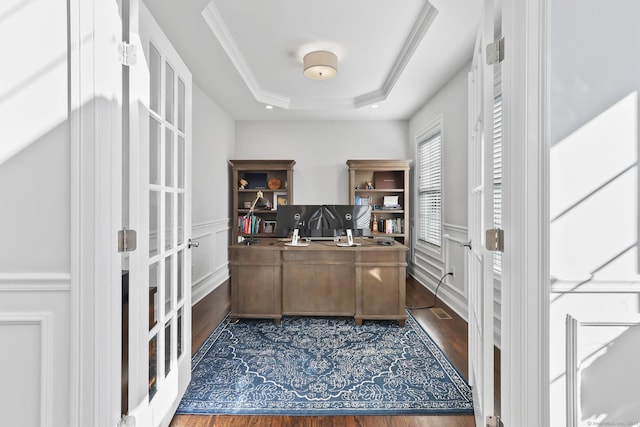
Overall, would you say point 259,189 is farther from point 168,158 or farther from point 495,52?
point 495,52

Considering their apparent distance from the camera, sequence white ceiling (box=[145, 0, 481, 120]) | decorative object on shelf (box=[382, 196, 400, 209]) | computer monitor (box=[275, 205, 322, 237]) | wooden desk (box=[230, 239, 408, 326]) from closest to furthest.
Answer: white ceiling (box=[145, 0, 481, 120]) → wooden desk (box=[230, 239, 408, 326]) → computer monitor (box=[275, 205, 322, 237]) → decorative object on shelf (box=[382, 196, 400, 209])

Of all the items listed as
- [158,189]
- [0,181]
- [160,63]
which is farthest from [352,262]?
[0,181]

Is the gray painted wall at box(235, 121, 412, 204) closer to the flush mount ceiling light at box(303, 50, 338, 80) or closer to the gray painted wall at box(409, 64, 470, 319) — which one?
the gray painted wall at box(409, 64, 470, 319)

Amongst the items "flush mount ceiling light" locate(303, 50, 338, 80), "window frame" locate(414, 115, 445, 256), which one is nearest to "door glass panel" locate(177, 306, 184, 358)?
"flush mount ceiling light" locate(303, 50, 338, 80)

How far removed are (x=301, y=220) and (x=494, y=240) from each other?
2.25m

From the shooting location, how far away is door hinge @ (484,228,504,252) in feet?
3.73

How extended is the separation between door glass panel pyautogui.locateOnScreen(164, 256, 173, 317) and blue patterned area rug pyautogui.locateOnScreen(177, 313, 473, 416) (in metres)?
0.61

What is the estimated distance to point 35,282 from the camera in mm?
1072

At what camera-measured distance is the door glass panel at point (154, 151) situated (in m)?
1.43

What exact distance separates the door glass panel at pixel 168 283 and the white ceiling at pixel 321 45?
1.81 metres

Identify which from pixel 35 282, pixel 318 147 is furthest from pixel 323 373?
pixel 318 147

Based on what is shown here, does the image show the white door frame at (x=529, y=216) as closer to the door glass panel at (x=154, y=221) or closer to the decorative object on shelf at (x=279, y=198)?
the door glass panel at (x=154, y=221)

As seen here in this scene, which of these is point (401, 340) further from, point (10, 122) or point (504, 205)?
point (10, 122)

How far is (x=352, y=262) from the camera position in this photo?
2.92m
